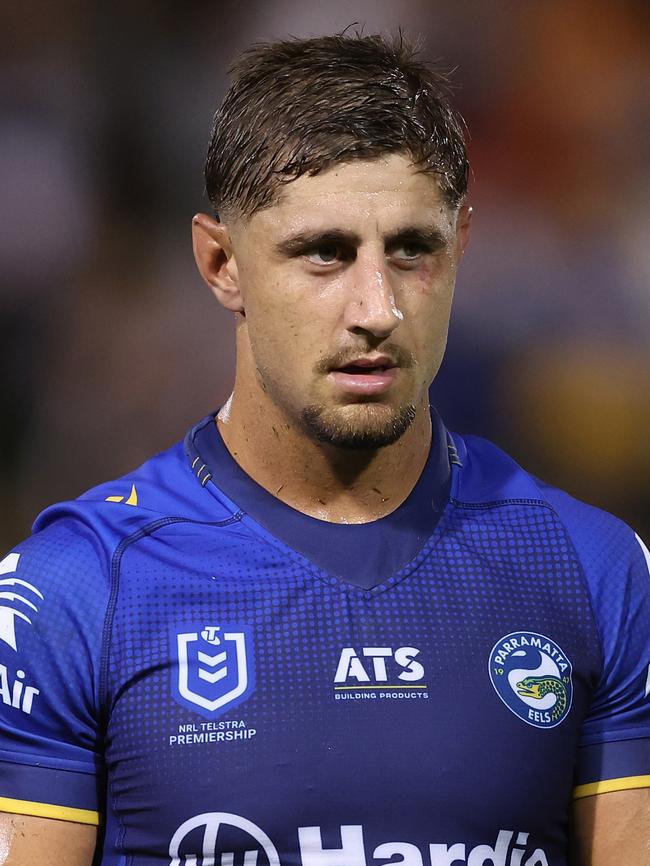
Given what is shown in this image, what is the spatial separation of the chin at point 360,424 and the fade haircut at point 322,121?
349 mm

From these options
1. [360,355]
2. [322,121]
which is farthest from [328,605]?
[322,121]

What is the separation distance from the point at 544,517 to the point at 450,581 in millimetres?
235

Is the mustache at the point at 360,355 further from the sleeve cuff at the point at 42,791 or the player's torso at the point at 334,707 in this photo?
the sleeve cuff at the point at 42,791

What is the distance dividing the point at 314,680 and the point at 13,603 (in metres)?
0.49

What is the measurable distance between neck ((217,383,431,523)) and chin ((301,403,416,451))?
7 centimetres

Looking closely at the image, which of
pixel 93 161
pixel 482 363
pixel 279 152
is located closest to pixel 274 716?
pixel 279 152

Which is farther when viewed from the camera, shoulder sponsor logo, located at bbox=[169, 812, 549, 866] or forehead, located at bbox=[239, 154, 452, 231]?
forehead, located at bbox=[239, 154, 452, 231]

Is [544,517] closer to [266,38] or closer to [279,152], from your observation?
[279,152]

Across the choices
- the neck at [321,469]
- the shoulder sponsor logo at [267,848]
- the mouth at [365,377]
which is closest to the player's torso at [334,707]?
the shoulder sponsor logo at [267,848]

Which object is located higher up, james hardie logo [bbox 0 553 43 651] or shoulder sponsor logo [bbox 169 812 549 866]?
james hardie logo [bbox 0 553 43 651]

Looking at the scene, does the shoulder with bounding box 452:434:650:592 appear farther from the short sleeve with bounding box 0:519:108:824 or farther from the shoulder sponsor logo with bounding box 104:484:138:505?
the short sleeve with bounding box 0:519:108:824

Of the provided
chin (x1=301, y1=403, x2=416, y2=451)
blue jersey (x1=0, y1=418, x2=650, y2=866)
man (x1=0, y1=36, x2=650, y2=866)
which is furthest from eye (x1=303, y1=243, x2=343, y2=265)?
blue jersey (x1=0, y1=418, x2=650, y2=866)

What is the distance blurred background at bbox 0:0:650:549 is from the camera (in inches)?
164

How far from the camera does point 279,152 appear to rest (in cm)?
205
